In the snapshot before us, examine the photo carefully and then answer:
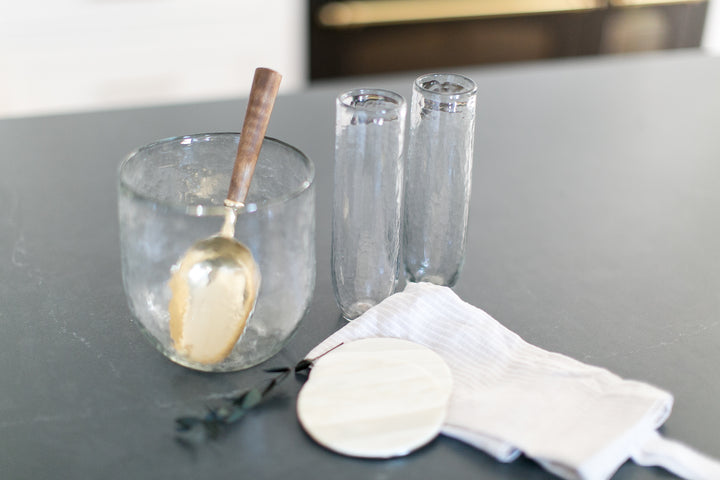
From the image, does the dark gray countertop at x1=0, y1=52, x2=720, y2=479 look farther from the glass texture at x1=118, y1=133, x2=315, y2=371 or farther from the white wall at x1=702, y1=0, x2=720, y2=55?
the white wall at x1=702, y1=0, x2=720, y2=55

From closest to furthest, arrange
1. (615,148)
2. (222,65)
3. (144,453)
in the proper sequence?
(144,453) → (615,148) → (222,65)

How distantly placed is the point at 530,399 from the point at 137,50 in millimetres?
1952

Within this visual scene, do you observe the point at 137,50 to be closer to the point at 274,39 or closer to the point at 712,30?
the point at 274,39

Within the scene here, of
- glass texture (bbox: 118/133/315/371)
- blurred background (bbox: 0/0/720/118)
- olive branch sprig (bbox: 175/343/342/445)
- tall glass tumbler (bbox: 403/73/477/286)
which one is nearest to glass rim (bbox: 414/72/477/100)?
tall glass tumbler (bbox: 403/73/477/286)

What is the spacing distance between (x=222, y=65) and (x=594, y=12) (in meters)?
1.30

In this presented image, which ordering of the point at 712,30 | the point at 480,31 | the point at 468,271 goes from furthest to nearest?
the point at 712,30, the point at 480,31, the point at 468,271

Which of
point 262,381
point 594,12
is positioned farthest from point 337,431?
point 594,12

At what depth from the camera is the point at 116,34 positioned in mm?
2234

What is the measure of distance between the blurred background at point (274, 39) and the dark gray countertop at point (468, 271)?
3.19 feet

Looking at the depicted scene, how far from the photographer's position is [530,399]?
64 cm

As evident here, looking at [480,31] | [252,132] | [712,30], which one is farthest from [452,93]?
[712,30]

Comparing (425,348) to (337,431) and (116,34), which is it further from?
(116,34)

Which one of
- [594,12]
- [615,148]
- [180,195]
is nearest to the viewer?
[180,195]

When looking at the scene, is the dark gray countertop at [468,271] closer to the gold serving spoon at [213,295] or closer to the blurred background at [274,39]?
the gold serving spoon at [213,295]
